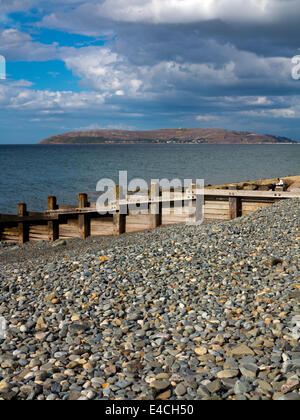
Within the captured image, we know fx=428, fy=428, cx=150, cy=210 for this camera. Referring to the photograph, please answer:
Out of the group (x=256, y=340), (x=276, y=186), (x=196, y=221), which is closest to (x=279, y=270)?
(x=256, y=340)

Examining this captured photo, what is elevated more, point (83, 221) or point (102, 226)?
point (83, 221)

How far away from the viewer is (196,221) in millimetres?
15750

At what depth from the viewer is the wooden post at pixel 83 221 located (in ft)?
55.4

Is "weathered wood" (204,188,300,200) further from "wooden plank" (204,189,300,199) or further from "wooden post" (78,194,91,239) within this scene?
"wooden post" (78,194,91,239)

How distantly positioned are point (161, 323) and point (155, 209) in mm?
9442

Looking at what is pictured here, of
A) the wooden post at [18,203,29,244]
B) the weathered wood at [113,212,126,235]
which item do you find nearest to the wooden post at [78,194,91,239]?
the weathered wood at [113,212,126,235]

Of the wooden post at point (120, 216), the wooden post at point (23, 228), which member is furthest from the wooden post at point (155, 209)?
the wooden post at point (23, 228)

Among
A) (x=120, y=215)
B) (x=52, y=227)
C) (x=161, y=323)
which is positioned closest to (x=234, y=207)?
(x=120, y=215)

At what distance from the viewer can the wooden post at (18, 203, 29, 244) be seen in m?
17.6

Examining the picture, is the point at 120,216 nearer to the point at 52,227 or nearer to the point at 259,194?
the point at 52,227

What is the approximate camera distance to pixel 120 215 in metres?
16.3

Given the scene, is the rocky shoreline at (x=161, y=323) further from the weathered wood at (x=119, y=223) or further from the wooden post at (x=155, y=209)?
the weathered wood at (x=119, y=223)
